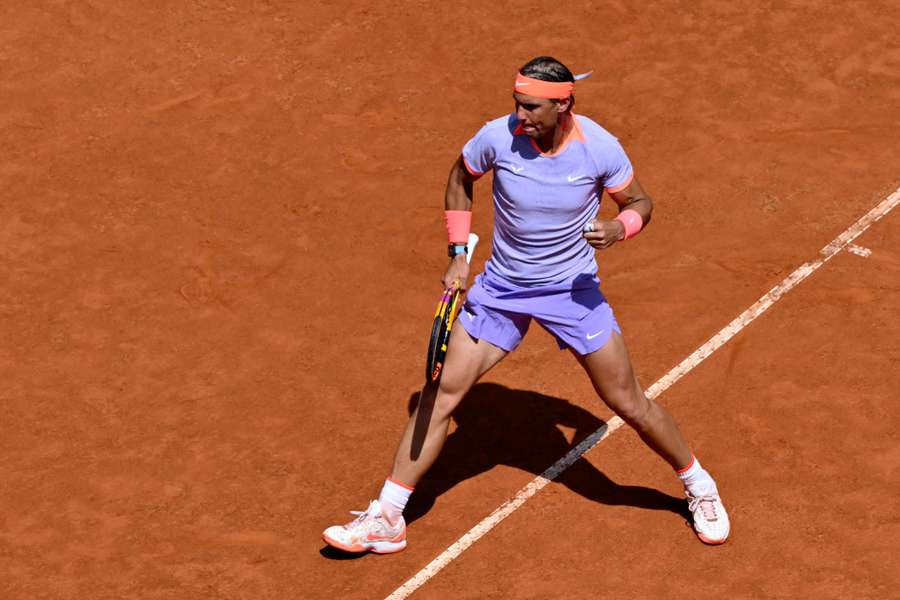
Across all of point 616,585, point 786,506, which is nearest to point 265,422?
point 616,585

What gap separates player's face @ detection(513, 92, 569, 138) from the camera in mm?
9312

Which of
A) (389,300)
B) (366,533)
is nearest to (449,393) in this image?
(366,533)

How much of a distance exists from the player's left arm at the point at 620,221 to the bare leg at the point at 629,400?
0.79 metres

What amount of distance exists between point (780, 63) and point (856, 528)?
642cm

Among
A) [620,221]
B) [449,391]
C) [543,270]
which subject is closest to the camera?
[620,221]

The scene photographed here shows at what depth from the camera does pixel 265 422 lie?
11.5 meters

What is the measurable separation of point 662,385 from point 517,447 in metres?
1.20

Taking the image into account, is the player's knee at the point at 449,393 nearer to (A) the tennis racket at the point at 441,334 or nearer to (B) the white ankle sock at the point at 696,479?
(A) the tennis racket at the point at 441,334

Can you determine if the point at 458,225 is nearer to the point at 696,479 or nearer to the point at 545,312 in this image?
the point at 545,312

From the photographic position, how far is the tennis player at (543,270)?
373 inches

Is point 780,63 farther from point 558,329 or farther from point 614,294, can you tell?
point 558,329

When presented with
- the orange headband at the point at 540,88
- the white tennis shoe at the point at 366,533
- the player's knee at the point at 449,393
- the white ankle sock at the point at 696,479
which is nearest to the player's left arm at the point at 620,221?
the orange headband at the point at 540,88

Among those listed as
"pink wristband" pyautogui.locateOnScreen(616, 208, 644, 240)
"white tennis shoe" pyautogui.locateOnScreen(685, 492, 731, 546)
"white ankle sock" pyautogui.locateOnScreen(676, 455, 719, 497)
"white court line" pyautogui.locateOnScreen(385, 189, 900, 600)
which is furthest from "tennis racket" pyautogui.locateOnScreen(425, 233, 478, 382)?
"white tennis shoe" pyautogui.locateOnScreen(685, 492, 731, 546)

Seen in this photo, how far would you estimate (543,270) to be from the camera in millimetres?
9781
